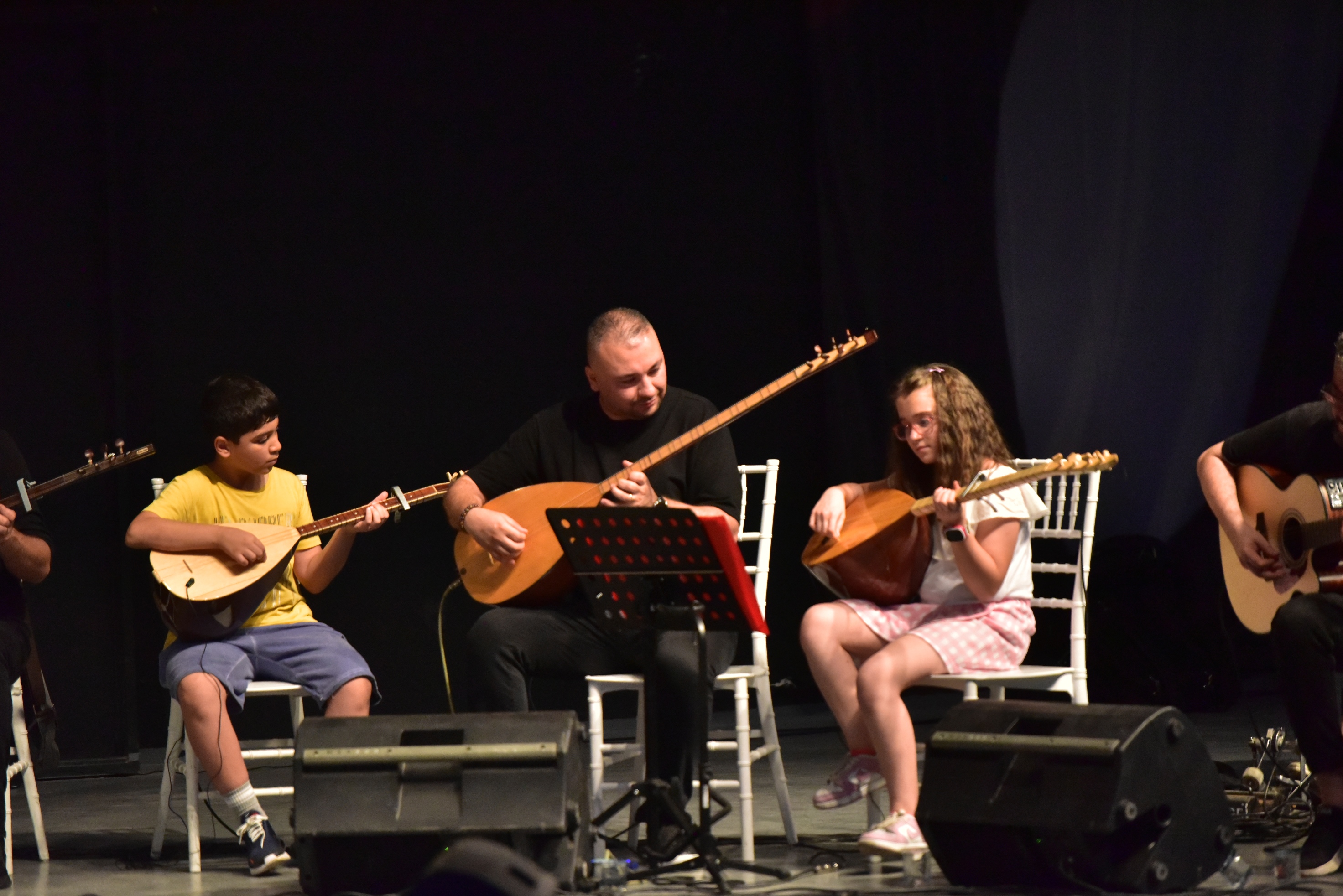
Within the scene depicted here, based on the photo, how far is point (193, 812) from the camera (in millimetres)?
3635

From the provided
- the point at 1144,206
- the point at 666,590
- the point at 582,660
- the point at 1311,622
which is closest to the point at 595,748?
the point at 582,660

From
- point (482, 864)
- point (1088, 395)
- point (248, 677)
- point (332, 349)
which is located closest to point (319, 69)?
point (332, 349)

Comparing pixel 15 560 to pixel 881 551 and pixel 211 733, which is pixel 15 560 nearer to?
pixel 211 733

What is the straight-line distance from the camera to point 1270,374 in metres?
5.88

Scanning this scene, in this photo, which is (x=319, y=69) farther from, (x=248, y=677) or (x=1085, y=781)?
(x=1085, y=781)

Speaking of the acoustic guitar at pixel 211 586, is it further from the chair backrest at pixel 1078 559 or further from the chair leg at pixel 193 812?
the chair backrest at pixel 1078 559

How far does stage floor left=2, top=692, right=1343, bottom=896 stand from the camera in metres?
3.31

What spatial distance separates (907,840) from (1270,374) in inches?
135

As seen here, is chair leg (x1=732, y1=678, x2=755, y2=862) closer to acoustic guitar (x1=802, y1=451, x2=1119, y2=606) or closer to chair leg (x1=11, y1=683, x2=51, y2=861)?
acoustic guitar (x1=802, y1=451, x2=1119, y2=606)

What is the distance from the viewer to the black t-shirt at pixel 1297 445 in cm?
349

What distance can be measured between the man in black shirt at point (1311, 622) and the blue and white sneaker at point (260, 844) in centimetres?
220

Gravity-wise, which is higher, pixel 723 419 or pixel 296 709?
pixel 723 419

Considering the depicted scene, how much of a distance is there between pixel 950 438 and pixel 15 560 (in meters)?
2.18

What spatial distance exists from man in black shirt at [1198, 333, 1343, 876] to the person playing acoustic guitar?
1.65 ft
